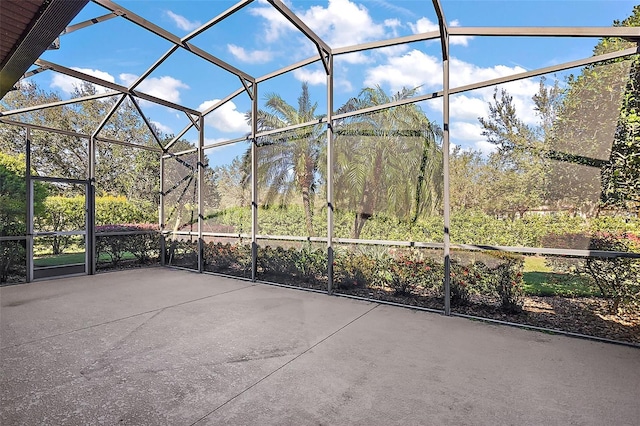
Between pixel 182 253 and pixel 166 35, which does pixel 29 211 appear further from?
pixel 166 35

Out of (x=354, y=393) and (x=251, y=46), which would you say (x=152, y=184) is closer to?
(x=251, y=46)

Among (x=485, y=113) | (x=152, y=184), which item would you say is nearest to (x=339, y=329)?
(x=485, y=113)

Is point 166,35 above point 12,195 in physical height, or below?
above

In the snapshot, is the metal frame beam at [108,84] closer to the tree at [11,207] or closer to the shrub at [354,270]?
the tree at [11,207]

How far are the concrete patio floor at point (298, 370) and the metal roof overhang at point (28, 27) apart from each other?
108 inches

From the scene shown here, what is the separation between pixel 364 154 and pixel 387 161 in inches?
15.8

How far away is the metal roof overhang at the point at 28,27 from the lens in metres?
2.34

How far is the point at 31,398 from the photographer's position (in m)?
2.12

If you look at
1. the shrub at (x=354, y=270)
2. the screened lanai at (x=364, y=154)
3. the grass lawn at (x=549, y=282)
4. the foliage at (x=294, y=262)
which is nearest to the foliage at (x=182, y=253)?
the screened lanai at (x=364, y=154)

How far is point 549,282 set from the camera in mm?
3479

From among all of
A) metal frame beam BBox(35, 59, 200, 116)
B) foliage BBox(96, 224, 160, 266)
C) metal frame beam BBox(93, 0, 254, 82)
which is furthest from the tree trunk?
foliage BBox(96, 224, 160, 266)

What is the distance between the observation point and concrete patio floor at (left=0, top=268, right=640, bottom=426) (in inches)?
76.5

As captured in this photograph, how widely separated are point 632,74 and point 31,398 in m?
5.81

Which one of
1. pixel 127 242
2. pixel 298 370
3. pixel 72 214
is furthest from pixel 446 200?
pixel 72 214
